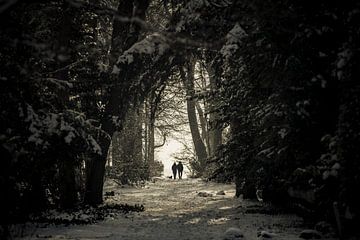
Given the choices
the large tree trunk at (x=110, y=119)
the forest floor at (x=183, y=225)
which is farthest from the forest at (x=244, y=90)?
the large tree trunk at (x=110, y=119)

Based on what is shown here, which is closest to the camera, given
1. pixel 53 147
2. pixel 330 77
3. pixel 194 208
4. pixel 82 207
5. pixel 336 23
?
pixel 336 23

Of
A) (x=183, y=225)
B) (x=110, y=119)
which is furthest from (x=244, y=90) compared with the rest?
(x=110, y=119)

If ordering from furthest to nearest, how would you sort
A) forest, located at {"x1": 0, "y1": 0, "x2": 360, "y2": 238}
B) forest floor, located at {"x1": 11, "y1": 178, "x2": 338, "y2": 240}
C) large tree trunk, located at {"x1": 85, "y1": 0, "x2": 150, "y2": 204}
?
large tree trunk, located at {"x1": 85, "y1": 0, "x2": 150, "y2": 204} → forest floor, located at {"x1": 11, "y1": 178, "x2": 338, "y2": 240} → forest, located at {"x1": 0, "y1": 0, "x2": 360, "y2": 238}

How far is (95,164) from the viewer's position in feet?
47.0

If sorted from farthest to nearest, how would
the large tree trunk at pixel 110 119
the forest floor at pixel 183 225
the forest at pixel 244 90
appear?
the large tree trunk at pixel 110 119
the forest floor at pixel 183 225
the forest at pixel 244 90

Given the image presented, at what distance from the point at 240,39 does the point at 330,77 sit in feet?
6.59

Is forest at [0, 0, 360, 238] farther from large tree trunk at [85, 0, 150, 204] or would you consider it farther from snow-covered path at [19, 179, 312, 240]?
large tree trunk at [85, 0, 150, 204]

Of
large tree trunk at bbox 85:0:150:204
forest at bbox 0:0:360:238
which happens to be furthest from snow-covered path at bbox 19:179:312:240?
large tree trunk at bbox 85:0:150:204

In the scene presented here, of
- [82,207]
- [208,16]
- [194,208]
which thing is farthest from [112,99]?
[208,16]

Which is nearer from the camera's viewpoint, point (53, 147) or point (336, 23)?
point (336, 23)

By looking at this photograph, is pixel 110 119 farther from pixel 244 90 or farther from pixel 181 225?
pixel 244 90

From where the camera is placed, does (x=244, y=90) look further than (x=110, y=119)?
No

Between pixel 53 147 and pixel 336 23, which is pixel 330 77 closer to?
pixel 336 23

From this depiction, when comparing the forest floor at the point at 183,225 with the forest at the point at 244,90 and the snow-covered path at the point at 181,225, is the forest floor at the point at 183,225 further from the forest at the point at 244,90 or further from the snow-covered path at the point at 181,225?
the forest at the point at 244,90
